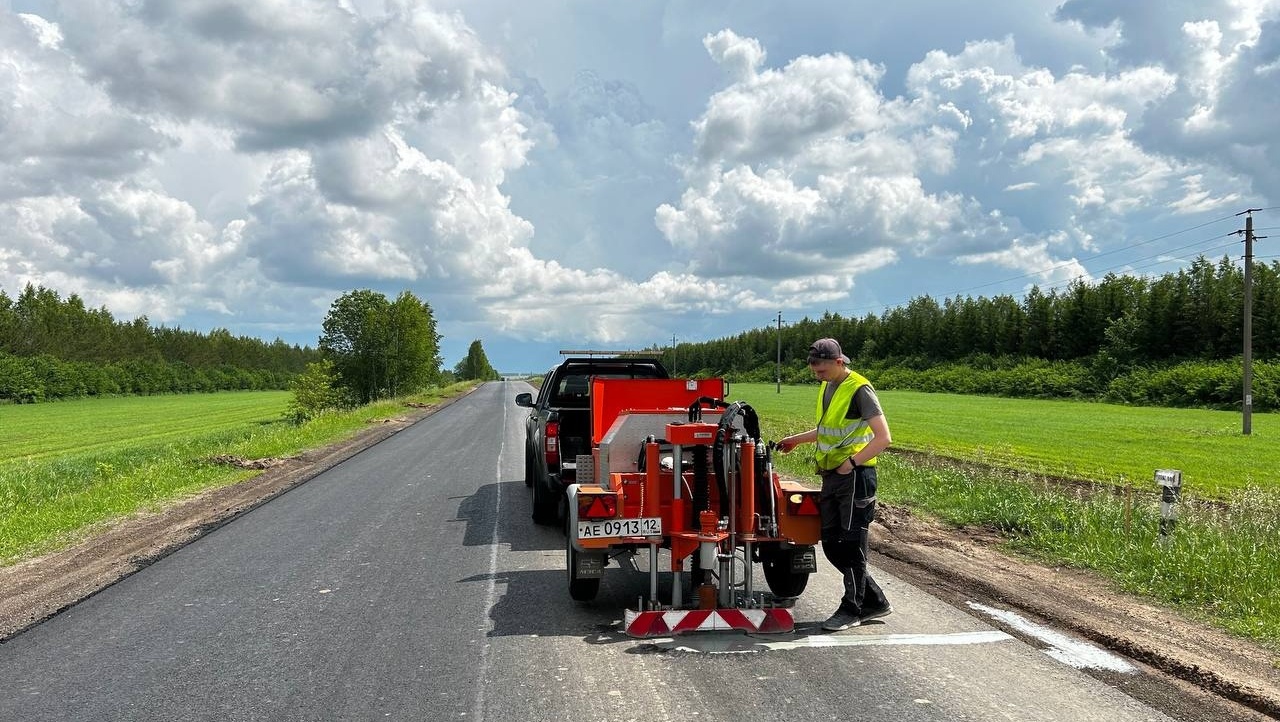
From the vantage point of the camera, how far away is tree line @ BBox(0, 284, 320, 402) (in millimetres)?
62534

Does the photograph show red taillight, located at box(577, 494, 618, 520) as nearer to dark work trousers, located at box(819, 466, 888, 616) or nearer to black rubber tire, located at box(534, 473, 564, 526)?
dark work trousers, located at box(819, 466, 888, 616)

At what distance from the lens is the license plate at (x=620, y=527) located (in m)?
5.50

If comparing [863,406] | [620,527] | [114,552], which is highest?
[863,406]

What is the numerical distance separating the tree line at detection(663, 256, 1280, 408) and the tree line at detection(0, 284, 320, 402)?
58891mm

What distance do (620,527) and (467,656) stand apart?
1312mm

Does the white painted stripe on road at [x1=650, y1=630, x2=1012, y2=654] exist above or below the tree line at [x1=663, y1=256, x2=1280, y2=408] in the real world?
below

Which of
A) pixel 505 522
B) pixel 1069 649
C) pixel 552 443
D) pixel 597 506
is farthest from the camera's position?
pixel 505 522

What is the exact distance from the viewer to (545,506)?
9.45 metres

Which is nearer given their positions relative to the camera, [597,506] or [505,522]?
[597,506]

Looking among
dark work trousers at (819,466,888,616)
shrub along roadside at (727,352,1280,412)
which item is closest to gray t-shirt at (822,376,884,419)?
dark work trousers at (819,466,888,616)

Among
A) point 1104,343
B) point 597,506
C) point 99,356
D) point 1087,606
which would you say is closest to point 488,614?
point 597,506

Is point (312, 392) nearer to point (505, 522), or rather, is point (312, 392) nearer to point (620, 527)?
point (505, 522)

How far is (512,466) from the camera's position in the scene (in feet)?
51.7

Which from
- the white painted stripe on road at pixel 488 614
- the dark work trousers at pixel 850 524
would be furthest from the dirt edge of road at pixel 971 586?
the white painted stripe on road at pixel 488 614
